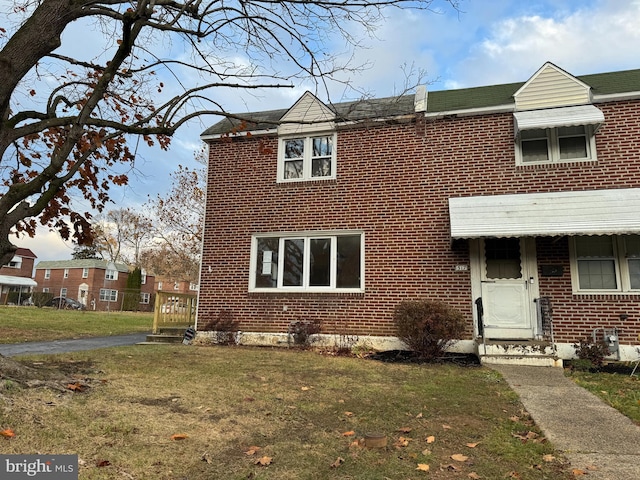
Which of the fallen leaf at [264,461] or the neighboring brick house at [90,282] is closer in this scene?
the fallen leaf at [264,461]

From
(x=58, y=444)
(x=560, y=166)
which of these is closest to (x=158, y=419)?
(x=58, y=444)

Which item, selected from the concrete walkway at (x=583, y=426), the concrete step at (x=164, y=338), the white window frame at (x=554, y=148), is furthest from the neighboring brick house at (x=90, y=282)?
the concrete walkway at (x=583, y=426)

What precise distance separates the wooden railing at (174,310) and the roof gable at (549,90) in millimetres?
11481

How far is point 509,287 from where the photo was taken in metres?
10.6

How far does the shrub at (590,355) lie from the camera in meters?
9.09

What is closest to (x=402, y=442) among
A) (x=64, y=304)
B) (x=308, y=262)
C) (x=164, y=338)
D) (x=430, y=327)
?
(x=430, y=327)

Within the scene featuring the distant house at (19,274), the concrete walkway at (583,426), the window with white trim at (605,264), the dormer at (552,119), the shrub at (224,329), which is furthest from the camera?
the distant house at (19,274)

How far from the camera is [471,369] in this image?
8.82 m

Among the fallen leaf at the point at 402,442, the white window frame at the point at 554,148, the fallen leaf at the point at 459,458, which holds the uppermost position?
the white window frame at the point at 554,148

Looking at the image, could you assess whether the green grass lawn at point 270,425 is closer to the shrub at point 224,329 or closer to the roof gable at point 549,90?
the shrub at point 224,329

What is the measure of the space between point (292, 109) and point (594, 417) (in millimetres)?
10946

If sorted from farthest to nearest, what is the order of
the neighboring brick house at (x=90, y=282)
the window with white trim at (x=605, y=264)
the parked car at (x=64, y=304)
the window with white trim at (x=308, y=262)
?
the neighboring brick house at (x=90, y=282)
the parked car at (x=64, y=304)
the window with white trim at (x=308, y=262)
the window with white trim at (x=605, y=264)

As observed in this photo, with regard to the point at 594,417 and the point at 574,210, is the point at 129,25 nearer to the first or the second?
the point at 594,417

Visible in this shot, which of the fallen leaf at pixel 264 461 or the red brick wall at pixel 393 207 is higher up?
the red brick wall at pixel 393 207
